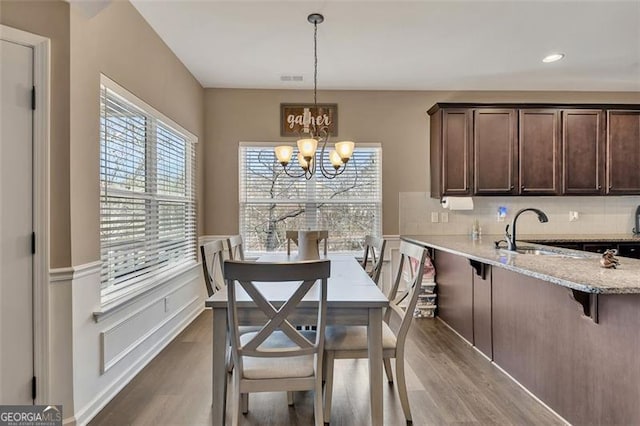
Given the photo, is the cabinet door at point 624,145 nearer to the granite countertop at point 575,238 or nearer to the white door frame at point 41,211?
the granite countertop at point 575,238

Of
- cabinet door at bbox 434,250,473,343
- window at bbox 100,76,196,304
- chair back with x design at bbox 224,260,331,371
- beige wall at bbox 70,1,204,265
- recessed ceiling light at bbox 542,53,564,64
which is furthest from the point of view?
recessed ceiling light at bbox 542,53,564,64

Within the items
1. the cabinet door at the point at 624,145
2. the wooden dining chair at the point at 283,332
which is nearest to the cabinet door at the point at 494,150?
the cabinet door at the point at 624,145

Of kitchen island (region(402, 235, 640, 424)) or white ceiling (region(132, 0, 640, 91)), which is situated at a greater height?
white ceiling (region(132, 0, 640, 91))

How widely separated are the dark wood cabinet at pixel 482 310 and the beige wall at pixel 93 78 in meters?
2.82

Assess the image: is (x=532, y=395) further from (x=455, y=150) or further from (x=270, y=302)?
(x=455, y=150)

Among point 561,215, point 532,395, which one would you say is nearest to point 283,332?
point 532,395

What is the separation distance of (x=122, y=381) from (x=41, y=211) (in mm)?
1285

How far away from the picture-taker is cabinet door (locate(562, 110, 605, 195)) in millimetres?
4070

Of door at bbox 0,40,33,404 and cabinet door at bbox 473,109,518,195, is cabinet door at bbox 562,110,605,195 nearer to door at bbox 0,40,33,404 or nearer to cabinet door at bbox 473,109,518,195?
cabinet door at bbox 473,109,518,195

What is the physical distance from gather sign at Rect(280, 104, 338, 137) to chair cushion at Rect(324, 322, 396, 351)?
281cm

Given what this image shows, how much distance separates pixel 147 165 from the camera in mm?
2953

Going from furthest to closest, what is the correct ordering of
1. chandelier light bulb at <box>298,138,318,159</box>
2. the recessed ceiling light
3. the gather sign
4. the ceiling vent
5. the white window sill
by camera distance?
the gather sign, the ceiling vent, the recessed ceiling light, chandelier light bulb at <box>298,138,318,159</box>, the white window sill

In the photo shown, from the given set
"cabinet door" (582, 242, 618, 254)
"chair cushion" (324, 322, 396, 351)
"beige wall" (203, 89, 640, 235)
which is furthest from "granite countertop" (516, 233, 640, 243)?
"chair cushion" (324, 322, 396, 351)

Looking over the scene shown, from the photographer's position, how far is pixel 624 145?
4086 mm
